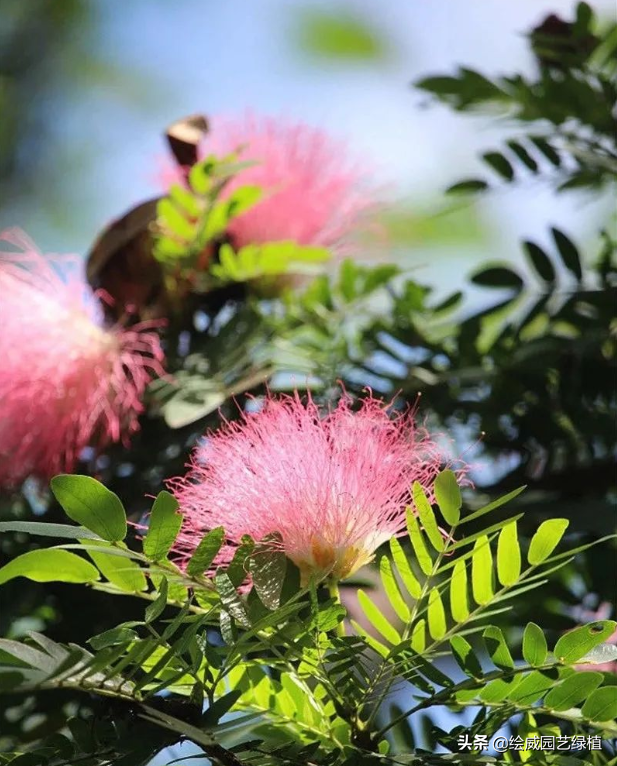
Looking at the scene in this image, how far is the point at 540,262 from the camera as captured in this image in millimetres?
874

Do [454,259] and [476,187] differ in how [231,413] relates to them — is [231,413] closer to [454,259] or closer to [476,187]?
[476,187]

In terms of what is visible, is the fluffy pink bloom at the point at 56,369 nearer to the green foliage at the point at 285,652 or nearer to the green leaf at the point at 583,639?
the green foliage at the point at 285,652

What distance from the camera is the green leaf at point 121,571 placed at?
45cm

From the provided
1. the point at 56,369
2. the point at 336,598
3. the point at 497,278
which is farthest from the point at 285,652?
the point at 497,278

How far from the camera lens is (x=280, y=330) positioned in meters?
0.87

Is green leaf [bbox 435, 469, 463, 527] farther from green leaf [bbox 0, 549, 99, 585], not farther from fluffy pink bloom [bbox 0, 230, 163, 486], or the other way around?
fluffy pink bloom [bbox 0, 230, 163, 486]

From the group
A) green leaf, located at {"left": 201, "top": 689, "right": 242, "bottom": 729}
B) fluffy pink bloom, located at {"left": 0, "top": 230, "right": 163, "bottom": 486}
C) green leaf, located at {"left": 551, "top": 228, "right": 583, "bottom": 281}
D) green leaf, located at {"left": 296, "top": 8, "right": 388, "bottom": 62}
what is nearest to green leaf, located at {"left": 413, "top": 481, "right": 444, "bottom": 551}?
green leaf, located at {"left": 201, "top": 689, "right": 242, "bottom": 729}

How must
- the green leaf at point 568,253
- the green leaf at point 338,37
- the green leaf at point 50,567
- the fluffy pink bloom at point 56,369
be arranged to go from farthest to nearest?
the green leaf at point 338,37
the green leaf at point 568,253
the fluffy pink bloom at point 56,369
the green leaf at point 50,567

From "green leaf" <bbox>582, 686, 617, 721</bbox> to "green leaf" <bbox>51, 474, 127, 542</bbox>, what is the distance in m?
0.21

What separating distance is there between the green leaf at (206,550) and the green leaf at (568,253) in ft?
1.64

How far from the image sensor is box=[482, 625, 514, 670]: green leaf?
0.48 metres

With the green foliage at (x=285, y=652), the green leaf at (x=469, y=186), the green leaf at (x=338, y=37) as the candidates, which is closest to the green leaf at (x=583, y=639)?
the green foliage at (x=285, y=652)

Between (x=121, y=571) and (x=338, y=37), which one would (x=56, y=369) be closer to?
(x=121, y=571)

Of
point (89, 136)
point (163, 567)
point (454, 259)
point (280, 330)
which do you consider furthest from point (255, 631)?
point (89, 136)
